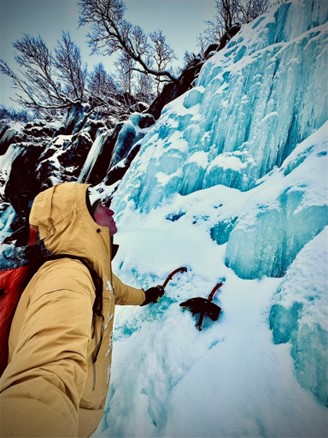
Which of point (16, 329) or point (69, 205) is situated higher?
point (69, 205)

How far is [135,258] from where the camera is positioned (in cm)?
279

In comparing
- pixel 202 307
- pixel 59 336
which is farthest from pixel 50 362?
pixel 202 307

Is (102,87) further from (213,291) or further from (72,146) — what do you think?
(213,291)

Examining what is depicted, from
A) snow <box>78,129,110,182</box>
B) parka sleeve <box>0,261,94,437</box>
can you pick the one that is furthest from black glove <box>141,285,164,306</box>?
snow <box>78,129,110,182</box>

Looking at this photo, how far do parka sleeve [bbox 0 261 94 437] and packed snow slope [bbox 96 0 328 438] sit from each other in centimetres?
95

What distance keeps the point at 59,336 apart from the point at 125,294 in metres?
1.09

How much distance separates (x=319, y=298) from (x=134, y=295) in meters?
1.27

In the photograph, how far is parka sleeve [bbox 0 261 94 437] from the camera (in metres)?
0.57

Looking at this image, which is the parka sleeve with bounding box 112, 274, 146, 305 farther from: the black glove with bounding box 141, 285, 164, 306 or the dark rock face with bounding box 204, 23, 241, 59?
the dark rock face with bounding box 204, 23, 241, 59

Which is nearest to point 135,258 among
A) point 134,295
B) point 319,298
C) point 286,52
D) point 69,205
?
point 134,295

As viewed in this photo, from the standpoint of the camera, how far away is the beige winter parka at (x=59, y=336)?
58 cm

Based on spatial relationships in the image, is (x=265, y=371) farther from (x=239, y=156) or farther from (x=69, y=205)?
(x=239, y=156)

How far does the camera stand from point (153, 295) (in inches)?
79.1

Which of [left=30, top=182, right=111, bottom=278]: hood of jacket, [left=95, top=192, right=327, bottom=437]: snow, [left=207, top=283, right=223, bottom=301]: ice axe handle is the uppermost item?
[left=30, top=182, right=111, bottom=278]: hood of jacket
